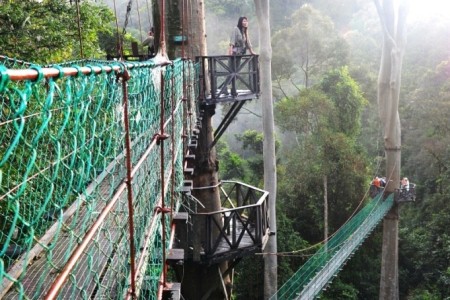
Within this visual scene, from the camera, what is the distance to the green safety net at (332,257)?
18.7 ft

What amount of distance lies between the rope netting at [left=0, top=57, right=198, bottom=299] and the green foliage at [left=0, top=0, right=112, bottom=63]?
6.66 ft

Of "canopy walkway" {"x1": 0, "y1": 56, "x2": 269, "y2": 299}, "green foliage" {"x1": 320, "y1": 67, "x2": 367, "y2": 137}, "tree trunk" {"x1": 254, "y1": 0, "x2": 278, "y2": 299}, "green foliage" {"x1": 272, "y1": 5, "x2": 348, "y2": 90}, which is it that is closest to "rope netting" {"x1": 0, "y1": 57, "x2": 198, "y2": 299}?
"canopy walkway" {"x1": 0, "y1": 56, "x2": 269, "y2": 299}

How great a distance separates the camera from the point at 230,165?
1228 centimetres

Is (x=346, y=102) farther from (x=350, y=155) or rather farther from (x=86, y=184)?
(x=86, y=184)

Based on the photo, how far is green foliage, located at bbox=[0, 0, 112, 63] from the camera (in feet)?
13.3

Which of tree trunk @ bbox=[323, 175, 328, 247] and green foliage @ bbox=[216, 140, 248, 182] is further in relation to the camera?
green foliage @ bbox=[216, 140, 248, 182]

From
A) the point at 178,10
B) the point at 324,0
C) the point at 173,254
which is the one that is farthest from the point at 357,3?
Result: the point at 173,254

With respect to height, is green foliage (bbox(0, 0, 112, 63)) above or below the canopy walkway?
above

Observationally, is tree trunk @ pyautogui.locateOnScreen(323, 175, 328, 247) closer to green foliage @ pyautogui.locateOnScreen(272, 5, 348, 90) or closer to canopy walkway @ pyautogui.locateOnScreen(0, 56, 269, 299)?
green foliage @ pyautogui.locateOnScreen(272, 5, 348, 90)

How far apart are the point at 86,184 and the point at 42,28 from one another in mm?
3045

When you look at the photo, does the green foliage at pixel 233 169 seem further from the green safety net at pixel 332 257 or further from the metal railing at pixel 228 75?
the metal railing at pixel 228 75

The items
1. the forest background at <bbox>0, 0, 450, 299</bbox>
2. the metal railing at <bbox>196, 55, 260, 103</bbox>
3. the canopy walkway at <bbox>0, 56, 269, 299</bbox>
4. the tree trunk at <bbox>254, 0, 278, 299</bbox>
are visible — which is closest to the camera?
the canopy walkway at <bbox>0, 56, 269, 299</bbox>

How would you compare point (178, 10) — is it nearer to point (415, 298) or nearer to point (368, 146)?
point (415, 298)

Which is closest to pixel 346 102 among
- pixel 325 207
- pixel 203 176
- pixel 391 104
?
pixel 325 207
